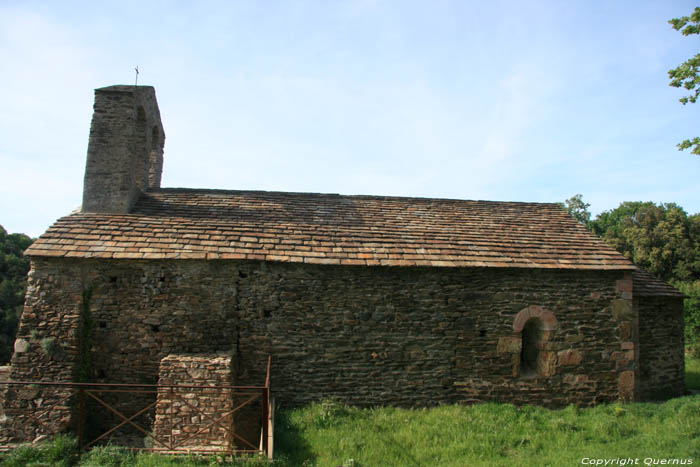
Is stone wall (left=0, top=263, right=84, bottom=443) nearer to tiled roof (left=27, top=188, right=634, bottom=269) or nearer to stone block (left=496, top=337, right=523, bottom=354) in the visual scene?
tiled roof (left=27, top=188, right=634, bottom=269)

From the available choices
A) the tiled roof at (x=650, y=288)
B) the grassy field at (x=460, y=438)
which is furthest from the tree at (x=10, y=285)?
the tiled roof at (x=650, y=288)

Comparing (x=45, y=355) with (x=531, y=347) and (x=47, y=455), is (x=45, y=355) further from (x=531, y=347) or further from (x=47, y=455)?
(x=531, y=347)

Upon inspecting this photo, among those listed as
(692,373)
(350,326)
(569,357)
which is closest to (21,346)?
(350,326)

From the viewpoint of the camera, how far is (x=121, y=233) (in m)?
8.52

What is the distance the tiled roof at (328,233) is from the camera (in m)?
8.27

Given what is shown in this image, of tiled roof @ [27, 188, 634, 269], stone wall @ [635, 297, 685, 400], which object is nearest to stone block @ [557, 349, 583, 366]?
tiled roof @ [27, 188, 634, 269]

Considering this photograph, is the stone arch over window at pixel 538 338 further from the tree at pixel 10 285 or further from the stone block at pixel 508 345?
the tree at pixel 10 285

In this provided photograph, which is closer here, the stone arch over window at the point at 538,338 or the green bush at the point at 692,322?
the stone arch over window at the point at 538,338

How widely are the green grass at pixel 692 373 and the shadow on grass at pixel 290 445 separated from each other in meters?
11.8

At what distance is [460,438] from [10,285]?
2993 cm

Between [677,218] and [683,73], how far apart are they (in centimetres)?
2535

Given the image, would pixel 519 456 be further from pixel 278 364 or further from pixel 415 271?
pixel 278 364

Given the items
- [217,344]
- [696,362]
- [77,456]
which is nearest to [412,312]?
[217,344]

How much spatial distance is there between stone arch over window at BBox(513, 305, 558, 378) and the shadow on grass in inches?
195
